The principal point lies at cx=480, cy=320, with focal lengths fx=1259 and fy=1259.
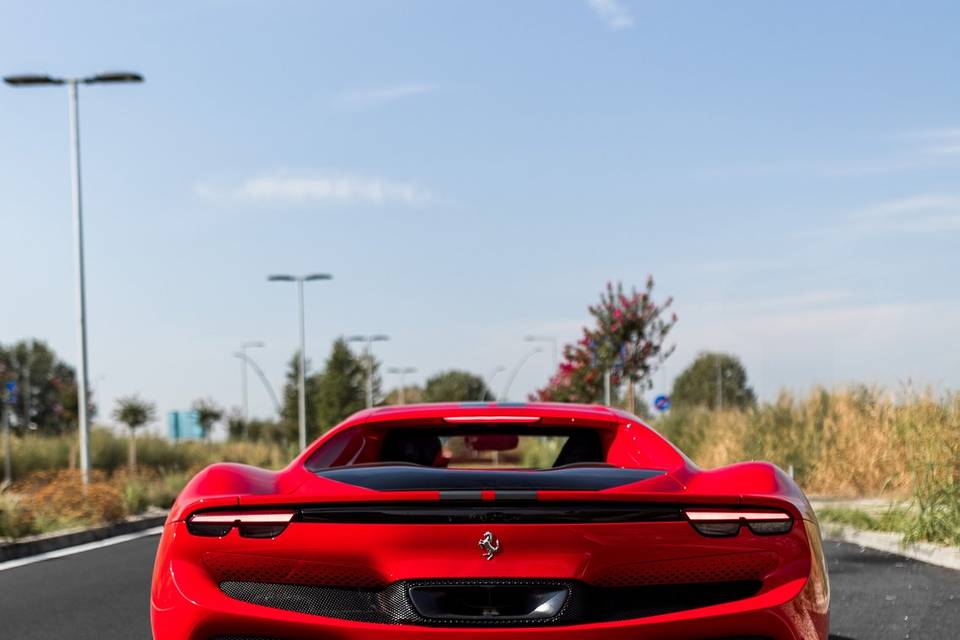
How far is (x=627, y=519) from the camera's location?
3.57m

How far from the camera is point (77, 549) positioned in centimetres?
1411

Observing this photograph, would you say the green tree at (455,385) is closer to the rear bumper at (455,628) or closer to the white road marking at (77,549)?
the white road marking at (77,549)

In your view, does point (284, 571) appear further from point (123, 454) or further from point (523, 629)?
point (123, 454)

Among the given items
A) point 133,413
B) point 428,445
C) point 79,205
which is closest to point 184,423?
point 133,413

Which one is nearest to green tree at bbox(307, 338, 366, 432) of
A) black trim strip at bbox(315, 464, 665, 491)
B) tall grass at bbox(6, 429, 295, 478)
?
tall grass at bbox(6, 429, 295, 478)

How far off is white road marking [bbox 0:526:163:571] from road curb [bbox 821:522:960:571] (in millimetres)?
8200

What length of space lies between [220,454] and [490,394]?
285 ft

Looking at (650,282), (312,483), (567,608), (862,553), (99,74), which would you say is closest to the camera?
(567,608)

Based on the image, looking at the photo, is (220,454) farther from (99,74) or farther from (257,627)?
(257,627)

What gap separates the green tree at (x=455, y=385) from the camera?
139 metres

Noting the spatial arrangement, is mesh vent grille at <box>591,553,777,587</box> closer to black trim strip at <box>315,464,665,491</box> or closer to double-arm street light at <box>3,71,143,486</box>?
black trim strip at <box>315,464,665,491</box>

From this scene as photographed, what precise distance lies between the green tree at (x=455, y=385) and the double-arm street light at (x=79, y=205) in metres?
115

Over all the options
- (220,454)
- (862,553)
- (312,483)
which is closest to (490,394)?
(220,454)

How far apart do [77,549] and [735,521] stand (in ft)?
39.0
